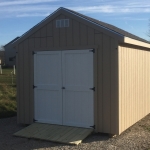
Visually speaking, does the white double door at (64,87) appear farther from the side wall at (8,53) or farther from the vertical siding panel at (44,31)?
the side wall at (8,53)

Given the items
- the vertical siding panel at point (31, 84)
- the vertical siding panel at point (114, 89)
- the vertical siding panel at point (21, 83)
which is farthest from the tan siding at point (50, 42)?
the vertical siding panel at point (114, 89)

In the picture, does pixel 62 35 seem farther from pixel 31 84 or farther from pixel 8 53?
pixel 8 53

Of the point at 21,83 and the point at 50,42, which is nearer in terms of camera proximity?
the point at 50,42

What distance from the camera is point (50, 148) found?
633 centimetres

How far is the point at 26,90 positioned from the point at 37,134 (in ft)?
5.07

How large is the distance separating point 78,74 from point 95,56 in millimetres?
651

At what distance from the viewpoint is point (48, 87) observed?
7.97 metres

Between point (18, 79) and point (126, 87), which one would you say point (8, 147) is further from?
point (126, 87)

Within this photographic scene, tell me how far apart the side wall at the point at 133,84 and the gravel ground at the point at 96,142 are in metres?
0.34

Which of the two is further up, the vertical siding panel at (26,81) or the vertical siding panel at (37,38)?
the vertical siding panel at (37,38)

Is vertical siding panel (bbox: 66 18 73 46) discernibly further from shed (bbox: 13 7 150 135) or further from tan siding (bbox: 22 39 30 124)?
tan siding (bbox: 22 39 30 124)

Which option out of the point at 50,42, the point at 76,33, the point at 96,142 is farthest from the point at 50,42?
the point at 96,142

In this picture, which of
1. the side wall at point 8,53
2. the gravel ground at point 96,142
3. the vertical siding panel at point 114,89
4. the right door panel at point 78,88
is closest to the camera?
the gravel ground at point 96,142

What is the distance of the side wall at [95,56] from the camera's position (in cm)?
715
